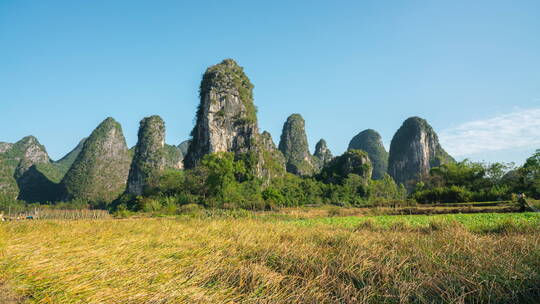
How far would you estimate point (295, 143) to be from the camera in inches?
3110

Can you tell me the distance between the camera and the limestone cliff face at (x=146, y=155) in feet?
194

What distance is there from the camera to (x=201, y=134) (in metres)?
48.3

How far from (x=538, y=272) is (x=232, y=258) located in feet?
8.95

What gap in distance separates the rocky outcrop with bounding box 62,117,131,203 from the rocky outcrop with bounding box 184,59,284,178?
29959 mm

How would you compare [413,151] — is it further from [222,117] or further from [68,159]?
[68,159]

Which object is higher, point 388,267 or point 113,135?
point 113,135

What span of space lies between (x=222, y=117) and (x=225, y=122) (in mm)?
1184

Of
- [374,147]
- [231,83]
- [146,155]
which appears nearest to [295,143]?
[231,83]

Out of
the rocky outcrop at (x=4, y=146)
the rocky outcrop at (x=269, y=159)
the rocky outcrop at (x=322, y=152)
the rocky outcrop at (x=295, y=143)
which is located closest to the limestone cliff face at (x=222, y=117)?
the rocky outcrop at (x=269, y=159)

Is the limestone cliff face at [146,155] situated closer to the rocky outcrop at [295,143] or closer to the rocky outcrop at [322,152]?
the rocky outcrop at [295,143]

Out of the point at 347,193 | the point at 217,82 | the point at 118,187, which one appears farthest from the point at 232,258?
the point at 118,187

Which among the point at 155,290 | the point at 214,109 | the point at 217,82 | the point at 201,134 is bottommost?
the point at 155,290

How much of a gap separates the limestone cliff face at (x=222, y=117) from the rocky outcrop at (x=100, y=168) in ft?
98.8

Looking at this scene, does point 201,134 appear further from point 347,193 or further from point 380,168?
point 380,168
